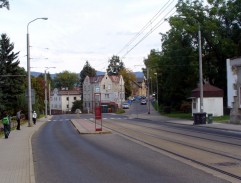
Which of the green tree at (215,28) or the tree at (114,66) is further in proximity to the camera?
the tree at (114,66)

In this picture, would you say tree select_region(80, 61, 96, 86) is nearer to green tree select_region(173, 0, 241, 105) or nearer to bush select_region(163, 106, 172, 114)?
bush select_region(163, 106, 172, 114)

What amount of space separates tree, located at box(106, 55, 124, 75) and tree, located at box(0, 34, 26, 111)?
89.2 metres

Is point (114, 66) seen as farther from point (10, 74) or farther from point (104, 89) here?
point (10, 74)

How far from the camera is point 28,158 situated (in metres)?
16.6

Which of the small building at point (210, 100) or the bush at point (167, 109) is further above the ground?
the small building at point (210, 100)

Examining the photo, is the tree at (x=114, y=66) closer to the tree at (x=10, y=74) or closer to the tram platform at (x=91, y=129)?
the tree at (x=10, y=74)

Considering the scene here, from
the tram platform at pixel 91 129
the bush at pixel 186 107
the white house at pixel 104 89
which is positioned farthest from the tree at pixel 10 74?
the white house at pixel 104 89

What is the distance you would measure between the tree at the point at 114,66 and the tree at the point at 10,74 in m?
89.2

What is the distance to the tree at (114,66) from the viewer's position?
539ft

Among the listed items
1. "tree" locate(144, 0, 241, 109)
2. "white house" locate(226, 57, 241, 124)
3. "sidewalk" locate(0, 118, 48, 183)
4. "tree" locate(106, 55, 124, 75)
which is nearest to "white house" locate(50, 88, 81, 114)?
"tree" locate(106, 55, 124, 75)

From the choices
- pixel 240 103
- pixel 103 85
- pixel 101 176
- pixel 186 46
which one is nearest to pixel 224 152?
pixel 101 176

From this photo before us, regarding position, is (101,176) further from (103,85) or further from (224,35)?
(103,85)

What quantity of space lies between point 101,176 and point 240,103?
2974 cm

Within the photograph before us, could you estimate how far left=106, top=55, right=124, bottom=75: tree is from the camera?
16425 cm
